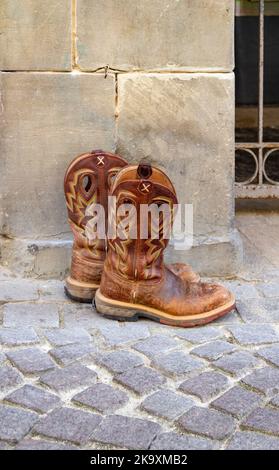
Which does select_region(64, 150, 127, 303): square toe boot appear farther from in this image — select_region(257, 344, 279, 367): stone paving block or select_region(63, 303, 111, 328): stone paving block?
select_region(257, 344, 279, 367): stone paving block

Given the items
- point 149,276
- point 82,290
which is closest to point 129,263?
point 149,276

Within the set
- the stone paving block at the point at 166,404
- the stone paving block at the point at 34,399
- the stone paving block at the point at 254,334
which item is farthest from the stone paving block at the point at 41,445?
the stone paving block at the point at 254,334

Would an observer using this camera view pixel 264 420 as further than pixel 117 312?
No

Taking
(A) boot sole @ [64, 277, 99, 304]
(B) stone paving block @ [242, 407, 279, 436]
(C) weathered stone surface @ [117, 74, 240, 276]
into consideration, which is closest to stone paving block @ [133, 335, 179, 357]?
(A) boot sole @ [64, 277, 99, 304]

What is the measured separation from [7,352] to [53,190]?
105 cm

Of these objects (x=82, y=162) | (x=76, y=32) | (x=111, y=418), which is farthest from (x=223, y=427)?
(x=76, y=32)

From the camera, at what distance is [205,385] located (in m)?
3.11

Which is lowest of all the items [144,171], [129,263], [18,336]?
[18,336]

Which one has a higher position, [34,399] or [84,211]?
[84,211]

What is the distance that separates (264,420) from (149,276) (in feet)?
3.32

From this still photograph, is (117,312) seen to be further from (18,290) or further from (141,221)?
(18,290)

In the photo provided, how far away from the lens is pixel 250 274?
434 cm

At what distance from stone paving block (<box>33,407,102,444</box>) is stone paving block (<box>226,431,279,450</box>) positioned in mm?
435
